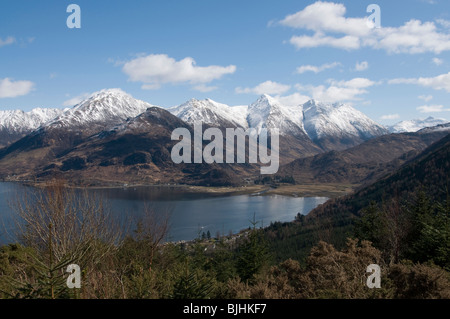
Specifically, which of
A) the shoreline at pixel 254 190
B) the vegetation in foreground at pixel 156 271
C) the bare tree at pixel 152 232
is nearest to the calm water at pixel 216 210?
the shoreline at pixel 254 190

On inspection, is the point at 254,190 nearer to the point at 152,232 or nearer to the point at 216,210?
the point at 216,210

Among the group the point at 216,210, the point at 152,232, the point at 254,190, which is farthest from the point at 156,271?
the point at 254,190

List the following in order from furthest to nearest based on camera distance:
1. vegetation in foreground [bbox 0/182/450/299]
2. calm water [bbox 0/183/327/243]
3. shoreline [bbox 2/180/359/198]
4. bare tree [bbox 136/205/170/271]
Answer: shoreline [bbox 2/180/359/198] < calm water [bbox 0/183/327/243] < bare tree [bbox 136/205/170/271] < vegetation in foreground [bbox 0/182/450/299]

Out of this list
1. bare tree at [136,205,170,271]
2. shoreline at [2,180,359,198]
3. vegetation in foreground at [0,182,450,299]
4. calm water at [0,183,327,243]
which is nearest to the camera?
vegetation in foreground at [0,182,450,299]

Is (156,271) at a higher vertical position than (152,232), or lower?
higher

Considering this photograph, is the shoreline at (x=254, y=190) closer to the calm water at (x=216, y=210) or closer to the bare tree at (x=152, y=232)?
the calm water at (x=216, y=210)

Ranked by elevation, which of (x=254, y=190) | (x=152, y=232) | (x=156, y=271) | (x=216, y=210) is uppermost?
(x=156, y=271)

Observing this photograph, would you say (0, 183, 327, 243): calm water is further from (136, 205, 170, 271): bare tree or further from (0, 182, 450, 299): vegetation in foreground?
(0, 182, 450, 299): vegetation in foreground

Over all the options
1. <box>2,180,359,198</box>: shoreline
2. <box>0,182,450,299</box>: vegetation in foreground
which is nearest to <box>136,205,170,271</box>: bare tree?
<box>0,182,450,299</box>: vegetation in foreground
